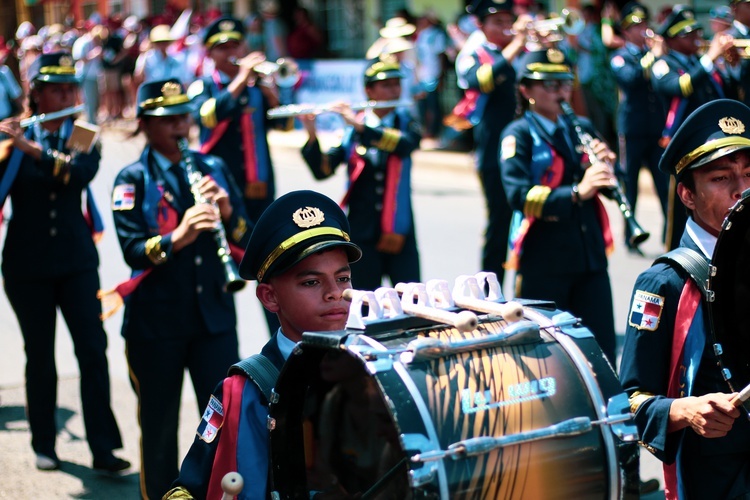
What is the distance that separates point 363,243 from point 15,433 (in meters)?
2.45

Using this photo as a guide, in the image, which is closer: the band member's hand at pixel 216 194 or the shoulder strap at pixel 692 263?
the shoulder strap at pixel 692 263

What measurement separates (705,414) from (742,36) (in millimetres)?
7564

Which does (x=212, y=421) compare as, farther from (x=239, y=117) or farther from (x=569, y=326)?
(x=239, y=117)

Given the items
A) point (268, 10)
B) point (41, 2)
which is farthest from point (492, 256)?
point (41, 2)

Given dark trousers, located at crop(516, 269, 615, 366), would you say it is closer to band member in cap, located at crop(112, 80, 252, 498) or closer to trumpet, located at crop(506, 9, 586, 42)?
band member in cap, located at crop(112, 80, 252, 498)

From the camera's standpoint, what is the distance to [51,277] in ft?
21.5

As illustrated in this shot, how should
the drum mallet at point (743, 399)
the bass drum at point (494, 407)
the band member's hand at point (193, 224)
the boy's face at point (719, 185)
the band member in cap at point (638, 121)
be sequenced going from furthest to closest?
the band member in cap at point (638, 121), the band member's hand at point (193, 224), the boy's face at point (719, 185), the drum mallet at point (743, 399), the bass drum at point (494, 407)

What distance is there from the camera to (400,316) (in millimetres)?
2816

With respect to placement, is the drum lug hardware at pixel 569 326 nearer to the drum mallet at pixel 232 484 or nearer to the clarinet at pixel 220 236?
the drum mallet at pixel 232 484

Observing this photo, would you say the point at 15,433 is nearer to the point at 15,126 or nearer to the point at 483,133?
the point at 15,126

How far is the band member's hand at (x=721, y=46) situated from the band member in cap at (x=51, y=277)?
527 cm

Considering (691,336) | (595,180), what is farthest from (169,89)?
(691,336)

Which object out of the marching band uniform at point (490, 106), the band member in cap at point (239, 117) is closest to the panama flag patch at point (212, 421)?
the band member in cap at point (239, 117)

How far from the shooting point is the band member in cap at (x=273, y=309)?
126 inches
